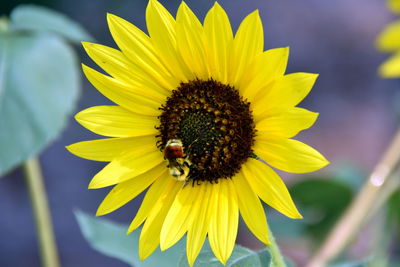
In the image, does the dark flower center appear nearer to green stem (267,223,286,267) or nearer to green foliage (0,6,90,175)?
green stem (267,223,286,267)

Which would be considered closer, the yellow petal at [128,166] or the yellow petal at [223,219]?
the yellow petal at [223,219]

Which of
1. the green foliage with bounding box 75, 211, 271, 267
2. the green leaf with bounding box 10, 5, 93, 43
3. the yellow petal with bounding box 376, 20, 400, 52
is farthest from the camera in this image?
the yellow petal with bounding box 376, 20, 400, 52

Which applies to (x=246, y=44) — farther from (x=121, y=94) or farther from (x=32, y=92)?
(x=32, y=92)

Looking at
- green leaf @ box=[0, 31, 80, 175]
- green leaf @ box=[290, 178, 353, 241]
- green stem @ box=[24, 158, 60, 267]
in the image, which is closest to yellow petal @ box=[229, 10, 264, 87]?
green leaf @ box=[0, 31, 80, 175]

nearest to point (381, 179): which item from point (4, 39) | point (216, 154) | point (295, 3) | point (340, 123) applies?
point (216, 154)

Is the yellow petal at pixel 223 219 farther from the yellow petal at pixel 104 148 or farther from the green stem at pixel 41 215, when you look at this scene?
the green stem at pixel 41 215

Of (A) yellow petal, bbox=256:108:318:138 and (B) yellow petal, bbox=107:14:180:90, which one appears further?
(B) yellow petal, bbox=107:14:180:90

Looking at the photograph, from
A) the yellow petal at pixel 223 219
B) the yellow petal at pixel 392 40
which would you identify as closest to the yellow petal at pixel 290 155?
the yellow petal at pixel 223 219

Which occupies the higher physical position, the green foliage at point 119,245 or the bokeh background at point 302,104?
the green foliage at point 119,245
